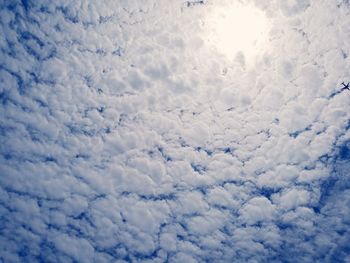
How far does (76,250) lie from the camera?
28.7 ft

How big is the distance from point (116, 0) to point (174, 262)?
7061 mm

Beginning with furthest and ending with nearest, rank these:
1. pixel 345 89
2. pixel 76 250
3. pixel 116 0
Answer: pixel 76 250 → pixel 345 89 → pixel 116 0

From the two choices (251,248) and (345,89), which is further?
(251,248)

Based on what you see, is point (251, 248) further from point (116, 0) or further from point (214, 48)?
point (116, 0)

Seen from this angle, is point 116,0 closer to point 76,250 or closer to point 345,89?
point 345,89

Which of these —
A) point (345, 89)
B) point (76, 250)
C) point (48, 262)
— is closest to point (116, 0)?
point (345, 89)

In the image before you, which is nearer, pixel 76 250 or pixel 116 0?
pixel 116 0

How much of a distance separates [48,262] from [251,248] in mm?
5898

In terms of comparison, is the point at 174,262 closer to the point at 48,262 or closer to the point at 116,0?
the point at 48,262

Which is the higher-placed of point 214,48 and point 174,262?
point 214,48

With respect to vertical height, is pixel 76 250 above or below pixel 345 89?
below

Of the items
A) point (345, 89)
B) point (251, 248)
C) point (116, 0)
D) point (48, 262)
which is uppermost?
point (116, 0)

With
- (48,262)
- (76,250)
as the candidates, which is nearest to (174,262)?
(76,250)

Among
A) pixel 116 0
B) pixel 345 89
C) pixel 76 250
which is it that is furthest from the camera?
pixel 76 250
